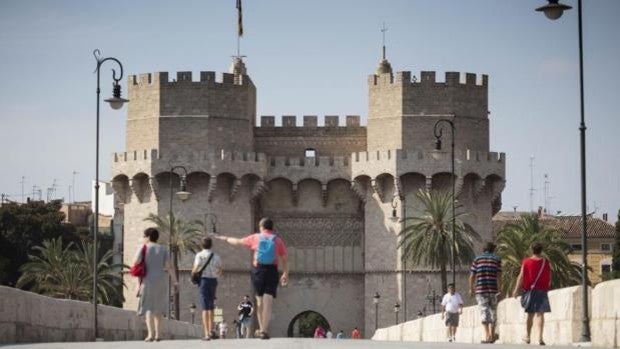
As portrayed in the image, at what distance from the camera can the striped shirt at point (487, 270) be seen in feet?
106

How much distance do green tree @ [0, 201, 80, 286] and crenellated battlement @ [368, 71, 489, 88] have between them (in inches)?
994

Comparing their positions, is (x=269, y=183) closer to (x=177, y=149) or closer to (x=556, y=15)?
(x=177, y=149)

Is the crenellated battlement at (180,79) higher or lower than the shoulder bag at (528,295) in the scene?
higher

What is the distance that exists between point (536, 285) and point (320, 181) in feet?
186

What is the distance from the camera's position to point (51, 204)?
359 ft

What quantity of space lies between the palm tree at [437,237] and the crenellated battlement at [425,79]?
7.26 metres

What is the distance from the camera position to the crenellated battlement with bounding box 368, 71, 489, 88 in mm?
84375

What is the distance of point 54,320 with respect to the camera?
104ft

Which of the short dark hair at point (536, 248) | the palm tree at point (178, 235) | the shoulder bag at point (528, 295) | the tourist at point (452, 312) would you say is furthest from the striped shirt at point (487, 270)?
the palm tree at point (178, 235)

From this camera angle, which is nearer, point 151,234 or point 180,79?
point 151,234

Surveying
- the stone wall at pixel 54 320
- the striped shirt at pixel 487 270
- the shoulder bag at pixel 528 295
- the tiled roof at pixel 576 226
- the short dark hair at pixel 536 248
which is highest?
the tiled roof at pixel 576 226

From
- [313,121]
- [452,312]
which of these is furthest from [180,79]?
[452,312]

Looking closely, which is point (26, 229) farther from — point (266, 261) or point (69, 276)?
point (266, 261)

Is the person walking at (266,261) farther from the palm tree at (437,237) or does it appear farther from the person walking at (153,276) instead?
the palm tree at (437,237)
